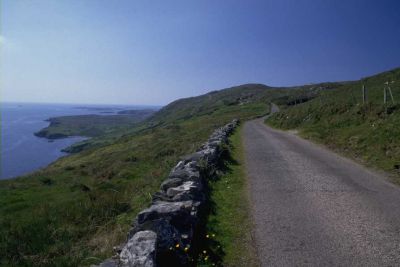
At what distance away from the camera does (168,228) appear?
6.23 meters

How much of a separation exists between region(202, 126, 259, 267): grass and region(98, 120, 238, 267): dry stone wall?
1.46ft

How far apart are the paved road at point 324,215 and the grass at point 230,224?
0.84 ft

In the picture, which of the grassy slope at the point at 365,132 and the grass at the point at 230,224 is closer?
the grass at the point at 230,224

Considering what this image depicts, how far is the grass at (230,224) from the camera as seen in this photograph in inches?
261

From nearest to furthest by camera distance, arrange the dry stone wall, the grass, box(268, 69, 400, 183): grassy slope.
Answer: the dry stone wall
the grass
box(268, 69, 400, 183): grassy slope

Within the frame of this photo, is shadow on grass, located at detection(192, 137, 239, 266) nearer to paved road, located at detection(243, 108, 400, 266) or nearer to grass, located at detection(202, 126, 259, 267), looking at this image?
grass, located at detection(202, 126, 259, 267)

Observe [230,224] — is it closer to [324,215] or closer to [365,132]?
[324,215]

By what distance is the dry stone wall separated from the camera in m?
5.40

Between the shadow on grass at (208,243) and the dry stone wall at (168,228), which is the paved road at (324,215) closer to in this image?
the shadow on grass at (208,243)

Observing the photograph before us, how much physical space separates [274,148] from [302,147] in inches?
66.1

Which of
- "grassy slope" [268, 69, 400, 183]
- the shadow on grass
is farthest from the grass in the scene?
"grassy slope" [268, 69, 400, 183]

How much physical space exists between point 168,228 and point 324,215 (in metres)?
4.33

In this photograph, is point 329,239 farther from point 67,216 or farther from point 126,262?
point 67,216

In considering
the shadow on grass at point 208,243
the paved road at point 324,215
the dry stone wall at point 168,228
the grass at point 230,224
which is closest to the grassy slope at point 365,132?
the paved road at point 324,215
